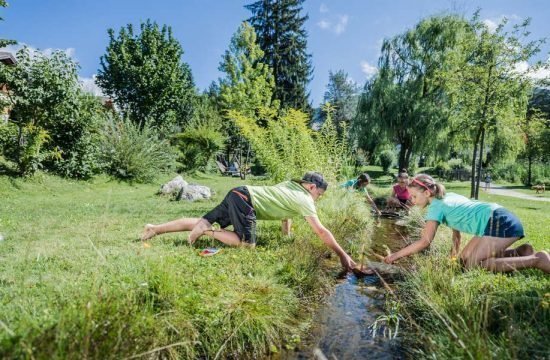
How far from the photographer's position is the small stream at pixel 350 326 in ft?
10.2

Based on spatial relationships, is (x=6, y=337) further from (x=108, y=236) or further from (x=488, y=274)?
(x=488, y=274)

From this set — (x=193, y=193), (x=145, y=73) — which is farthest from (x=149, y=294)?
(x=145, y=73)

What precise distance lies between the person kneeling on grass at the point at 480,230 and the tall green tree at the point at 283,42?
32.1m

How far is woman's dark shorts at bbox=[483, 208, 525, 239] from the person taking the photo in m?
3.93

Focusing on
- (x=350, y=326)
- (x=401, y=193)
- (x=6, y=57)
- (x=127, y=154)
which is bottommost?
(x=350, y=326)

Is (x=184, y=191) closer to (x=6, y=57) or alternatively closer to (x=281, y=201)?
(x=281, y=201)

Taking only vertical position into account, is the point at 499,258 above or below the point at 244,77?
below

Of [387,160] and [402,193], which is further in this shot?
[387,160]

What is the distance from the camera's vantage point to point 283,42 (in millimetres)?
36188

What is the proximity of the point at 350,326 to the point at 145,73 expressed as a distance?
1027 inches

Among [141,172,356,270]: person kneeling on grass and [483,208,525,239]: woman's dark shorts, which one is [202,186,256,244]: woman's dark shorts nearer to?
[141,172,356,270]: person kneeling on grass

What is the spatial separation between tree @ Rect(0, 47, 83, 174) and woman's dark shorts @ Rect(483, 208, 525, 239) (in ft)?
47.7

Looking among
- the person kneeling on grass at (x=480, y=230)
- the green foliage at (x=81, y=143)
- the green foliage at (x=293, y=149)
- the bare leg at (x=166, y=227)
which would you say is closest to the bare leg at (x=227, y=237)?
the bare leg at (x=166, y=227)

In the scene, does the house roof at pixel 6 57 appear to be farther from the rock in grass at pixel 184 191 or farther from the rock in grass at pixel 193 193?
the rock in grass at pixel 193 193
